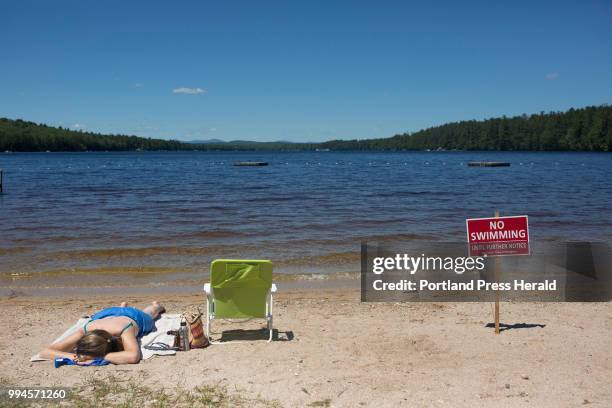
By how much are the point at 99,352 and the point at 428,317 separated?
4408 millimetres

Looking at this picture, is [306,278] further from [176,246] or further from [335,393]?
[335,393]

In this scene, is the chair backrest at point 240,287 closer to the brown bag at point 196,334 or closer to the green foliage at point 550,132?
the brown bag at point 196,334

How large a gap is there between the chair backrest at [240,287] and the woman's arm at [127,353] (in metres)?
1.14

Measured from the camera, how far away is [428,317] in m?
7.68

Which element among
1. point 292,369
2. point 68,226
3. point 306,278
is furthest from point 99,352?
point 68,226

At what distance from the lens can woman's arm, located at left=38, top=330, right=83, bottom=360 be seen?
18.9 feet

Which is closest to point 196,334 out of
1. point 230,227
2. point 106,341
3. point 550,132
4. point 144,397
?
point 106,341

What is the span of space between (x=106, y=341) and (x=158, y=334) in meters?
0.97

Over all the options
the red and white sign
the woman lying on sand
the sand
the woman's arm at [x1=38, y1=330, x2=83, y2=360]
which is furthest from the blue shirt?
the red and white sign

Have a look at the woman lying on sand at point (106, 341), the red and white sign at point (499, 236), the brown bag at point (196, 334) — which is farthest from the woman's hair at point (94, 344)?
the red and white sign at point (499, 236)

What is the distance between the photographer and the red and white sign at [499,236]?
6473mm

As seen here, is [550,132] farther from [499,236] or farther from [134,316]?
[134,316]

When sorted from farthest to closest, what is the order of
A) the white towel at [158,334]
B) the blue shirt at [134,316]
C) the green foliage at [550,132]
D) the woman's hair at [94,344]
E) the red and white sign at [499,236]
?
the green foliage at [550,132]
the red and white sign at [499,236]
the blue shirt at [134,316]
the white towel at [158,334]
the woman's hair at [94,344]

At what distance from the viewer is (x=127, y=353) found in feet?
19.0
